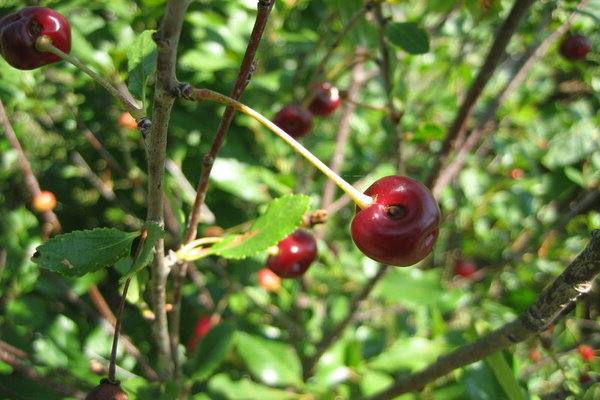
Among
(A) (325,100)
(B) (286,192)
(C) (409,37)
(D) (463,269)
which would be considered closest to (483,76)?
(C) (409,37)

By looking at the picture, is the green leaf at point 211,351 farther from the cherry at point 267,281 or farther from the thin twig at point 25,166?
the thin twig at point 25,166

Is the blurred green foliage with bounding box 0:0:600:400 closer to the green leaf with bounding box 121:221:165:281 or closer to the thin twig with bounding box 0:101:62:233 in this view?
the thin twig with bounding box 0:101:62:233

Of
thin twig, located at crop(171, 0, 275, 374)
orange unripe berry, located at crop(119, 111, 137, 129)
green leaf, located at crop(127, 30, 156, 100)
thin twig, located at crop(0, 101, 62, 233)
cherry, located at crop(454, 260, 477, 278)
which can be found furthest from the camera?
cherry, located at crop(454, 260, 477, 278)

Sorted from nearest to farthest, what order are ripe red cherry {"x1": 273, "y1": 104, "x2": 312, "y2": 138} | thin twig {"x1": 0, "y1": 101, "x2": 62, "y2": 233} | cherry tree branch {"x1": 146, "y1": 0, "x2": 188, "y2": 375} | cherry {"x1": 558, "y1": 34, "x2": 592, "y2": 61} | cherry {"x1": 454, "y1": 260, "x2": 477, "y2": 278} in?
cherry tree branch {"x1": 146, "y1": 0, "x2": 188, "y2": 375}, ripe red cherry {"x1": 273, "y1": 104, "x2": 312, "y2": 138}, thin twig {"x1": 0, "y1": 101, "x2": 62, "y2": 233}, cherry {"x1": 558, "y1": 34, "x2": 592, "y2": 61}, cherry {"x1": 454, "y1": 260, "x2": 477, "y2": 278}

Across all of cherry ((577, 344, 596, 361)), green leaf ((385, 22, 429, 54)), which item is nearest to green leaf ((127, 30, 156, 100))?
green leaf ((385, 22, 429, 54))

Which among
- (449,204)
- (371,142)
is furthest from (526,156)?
(371,142)

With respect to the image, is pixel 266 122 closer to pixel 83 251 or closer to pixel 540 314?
pixel 83 251

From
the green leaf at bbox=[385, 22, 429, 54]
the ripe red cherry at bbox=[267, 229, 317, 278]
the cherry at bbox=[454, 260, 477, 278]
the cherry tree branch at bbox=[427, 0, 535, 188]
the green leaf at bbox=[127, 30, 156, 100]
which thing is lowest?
the ripe red cherry at bbox=[267, 229, 317, 278]

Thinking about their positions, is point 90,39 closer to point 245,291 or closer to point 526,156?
point 245,291
